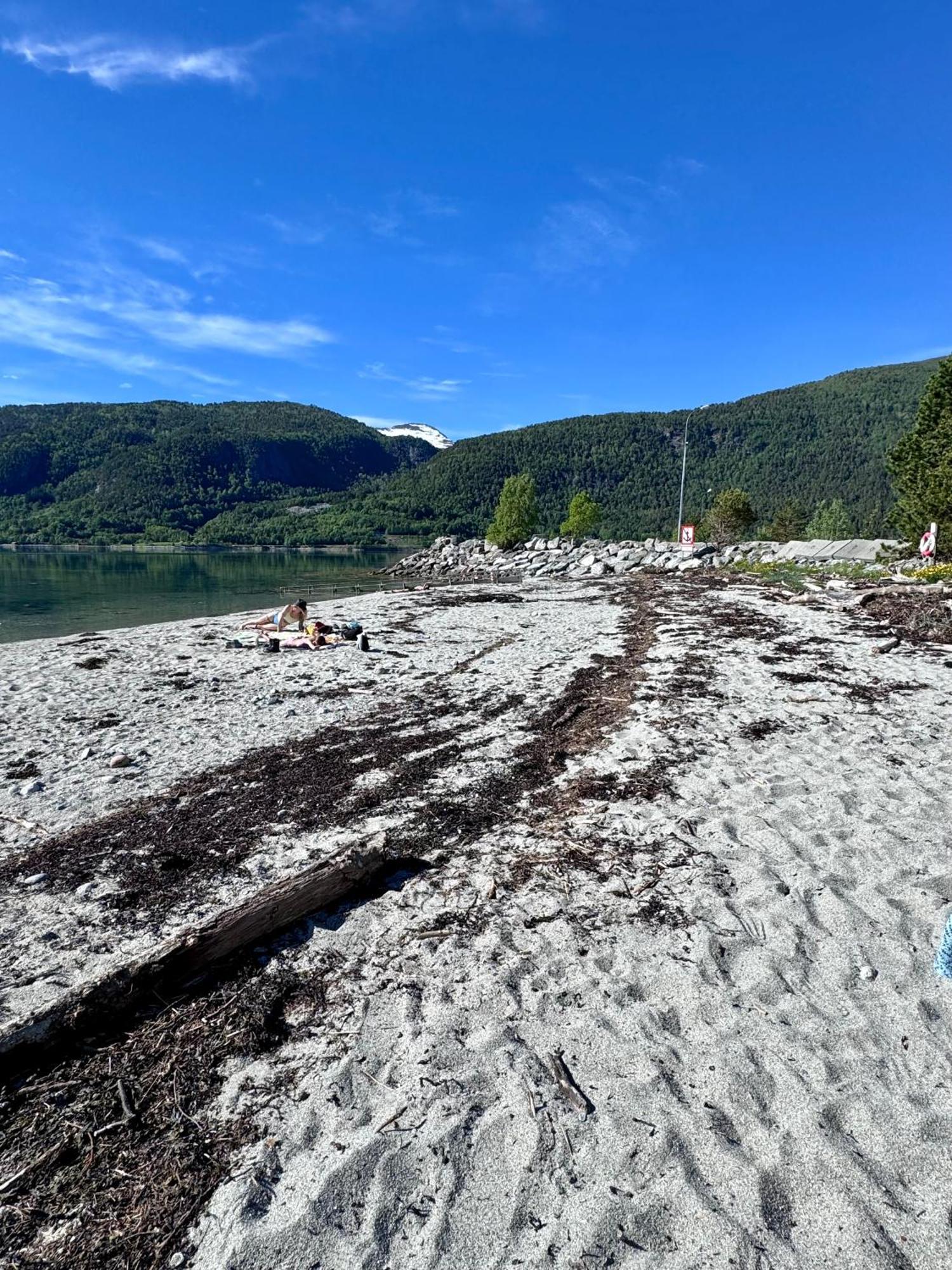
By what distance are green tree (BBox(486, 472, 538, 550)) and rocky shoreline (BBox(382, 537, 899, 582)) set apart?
126 cm

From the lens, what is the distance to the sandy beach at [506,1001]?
246cm

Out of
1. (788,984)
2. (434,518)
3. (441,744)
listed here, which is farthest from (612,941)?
(434,518)

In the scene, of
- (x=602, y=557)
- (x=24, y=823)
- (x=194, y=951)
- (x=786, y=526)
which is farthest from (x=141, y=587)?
(x=786, y=526)

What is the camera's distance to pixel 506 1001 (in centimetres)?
357

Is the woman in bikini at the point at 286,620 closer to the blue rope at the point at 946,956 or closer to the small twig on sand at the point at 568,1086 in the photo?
the small twig on sand at the point at 568,1086

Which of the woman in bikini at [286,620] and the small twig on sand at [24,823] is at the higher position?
the woman in bikini at [286,620]

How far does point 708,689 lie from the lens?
10.0 metres

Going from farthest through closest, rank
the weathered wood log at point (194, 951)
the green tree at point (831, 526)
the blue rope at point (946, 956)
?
the green tree at point (831, 526) → the blue rope at point (946, 956) → the weathered wood log at point (194, 951)

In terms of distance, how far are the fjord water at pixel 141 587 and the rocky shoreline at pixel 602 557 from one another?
8.25 metres

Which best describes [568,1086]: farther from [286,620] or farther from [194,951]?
[286,620]

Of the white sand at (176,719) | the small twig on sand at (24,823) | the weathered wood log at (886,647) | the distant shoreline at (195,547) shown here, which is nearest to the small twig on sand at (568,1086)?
the white sand at (176,719)

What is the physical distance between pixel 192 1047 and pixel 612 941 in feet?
8.28

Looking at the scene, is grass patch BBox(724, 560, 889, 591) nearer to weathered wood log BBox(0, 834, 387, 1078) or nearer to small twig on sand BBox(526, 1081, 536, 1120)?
weathered wood log BBox(0, 834, 387, 1078)

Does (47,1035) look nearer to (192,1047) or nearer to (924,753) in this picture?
(192,1047)
